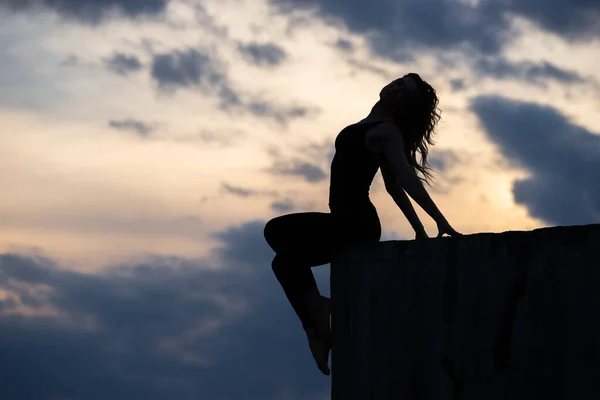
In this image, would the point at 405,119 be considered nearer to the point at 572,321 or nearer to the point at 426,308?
the point at 426,308

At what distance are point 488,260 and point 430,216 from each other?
80cm

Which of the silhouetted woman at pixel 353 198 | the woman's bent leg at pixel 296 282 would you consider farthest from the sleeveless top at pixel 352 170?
the woman's bent leg at pixel 296 282

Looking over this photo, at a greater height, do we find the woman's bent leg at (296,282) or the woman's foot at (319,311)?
the woman's bent leg at (296,282)

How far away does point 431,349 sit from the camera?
19.4 feet

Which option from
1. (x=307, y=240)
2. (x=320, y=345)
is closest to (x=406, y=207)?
(x=307, y=240)

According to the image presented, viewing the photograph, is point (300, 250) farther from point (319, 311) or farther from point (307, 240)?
point (319, 311)

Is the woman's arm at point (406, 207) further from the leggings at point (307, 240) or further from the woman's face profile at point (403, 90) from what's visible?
the woman's face profile at point (403, 90)

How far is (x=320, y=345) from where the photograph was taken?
704cm

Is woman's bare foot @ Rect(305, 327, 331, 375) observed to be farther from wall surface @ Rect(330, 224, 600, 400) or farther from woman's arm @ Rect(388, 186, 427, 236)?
woman's arm @ Rect(388, 186, 427, 236)

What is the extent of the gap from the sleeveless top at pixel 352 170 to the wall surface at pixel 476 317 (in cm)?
36

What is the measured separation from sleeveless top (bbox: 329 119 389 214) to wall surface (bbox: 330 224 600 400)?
36 cm

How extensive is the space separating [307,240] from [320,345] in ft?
2.49

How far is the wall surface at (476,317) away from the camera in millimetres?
5191

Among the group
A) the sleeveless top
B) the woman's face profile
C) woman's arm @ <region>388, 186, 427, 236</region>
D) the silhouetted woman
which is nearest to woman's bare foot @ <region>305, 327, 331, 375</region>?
the silhouetted woman
